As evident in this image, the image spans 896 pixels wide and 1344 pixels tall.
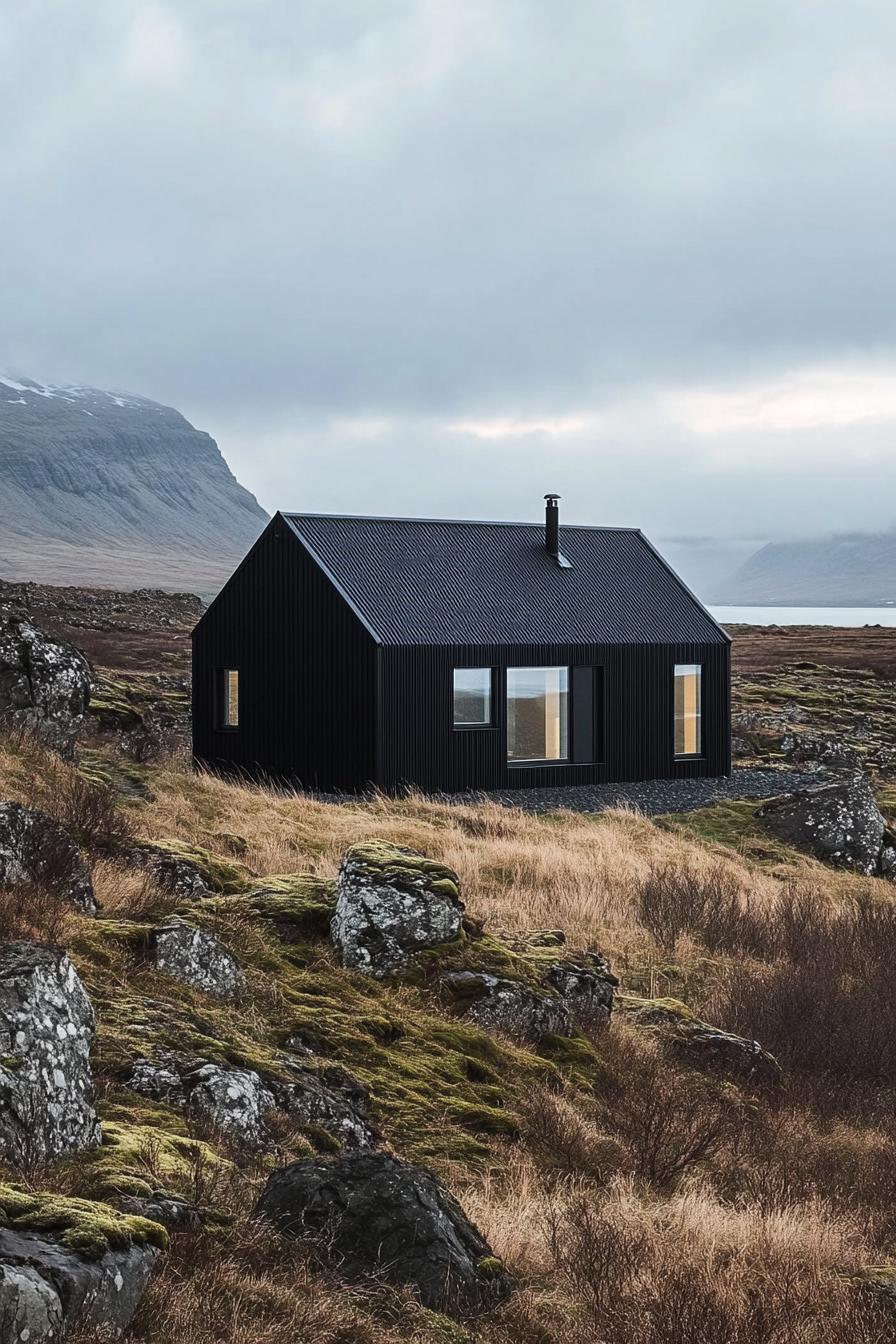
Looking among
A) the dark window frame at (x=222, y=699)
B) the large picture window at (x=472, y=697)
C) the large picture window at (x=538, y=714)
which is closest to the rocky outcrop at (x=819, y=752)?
the large picture window at (x=538, y=714)

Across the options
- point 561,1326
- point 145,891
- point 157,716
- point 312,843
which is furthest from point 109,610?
point 561,1326

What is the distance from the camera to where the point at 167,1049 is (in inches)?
261

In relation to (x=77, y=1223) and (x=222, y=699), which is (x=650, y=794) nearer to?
(x=222, y=699)

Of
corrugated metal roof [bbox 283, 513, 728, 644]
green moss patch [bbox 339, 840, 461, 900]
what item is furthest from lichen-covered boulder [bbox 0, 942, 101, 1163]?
corrugated metal roof [bbox 283, 513, 728, 644]

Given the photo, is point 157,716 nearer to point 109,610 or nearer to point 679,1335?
point 679,1335

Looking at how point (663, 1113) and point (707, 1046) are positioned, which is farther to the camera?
point (707, 1046)

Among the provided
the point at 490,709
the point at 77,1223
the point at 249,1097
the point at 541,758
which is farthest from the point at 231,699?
the point at 77,1223

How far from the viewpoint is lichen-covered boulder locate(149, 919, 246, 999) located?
310 inches

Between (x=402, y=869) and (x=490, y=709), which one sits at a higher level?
(x=490, y=709)

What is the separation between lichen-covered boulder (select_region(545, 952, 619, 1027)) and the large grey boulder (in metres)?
5.88

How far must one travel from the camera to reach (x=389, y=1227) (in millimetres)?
4910

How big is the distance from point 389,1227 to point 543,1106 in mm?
3056

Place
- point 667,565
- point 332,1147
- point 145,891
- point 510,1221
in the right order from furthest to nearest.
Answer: point 667,565
point 145,891
point 332,1147
point 510,1221

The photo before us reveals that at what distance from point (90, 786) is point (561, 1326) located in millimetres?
8929
